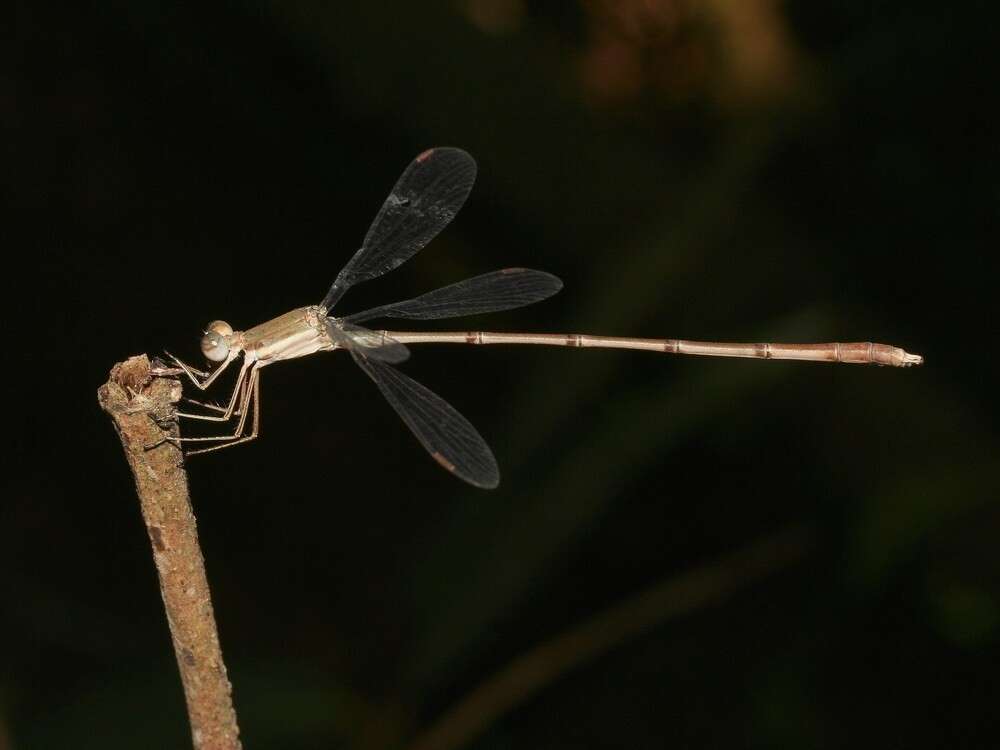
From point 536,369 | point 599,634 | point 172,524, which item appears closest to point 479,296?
point 536,369

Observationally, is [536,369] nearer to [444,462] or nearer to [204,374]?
[444,462]

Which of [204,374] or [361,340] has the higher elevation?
[361,340]

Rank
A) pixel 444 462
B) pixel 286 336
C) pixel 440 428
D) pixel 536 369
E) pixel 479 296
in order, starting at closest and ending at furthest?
pixel 444 462, pixel 440 428, pixel 286 336, pixel 479 296, pixel 536 369

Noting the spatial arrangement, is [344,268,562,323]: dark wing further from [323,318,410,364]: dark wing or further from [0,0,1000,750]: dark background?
[0,0,1000,750]: dark background

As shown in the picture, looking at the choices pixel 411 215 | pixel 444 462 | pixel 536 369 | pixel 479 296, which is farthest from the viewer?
pixel 536 369

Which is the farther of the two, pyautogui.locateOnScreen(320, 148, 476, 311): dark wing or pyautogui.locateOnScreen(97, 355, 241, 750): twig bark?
pyautogui.locateOnScreen(320, 148, 476, 311): dark wing

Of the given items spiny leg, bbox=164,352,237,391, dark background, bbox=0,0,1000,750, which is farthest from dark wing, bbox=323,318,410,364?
dark background, bbox=0,0,1000,750

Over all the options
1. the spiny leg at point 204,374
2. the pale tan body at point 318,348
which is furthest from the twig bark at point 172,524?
the spiny leg at point 204,374
